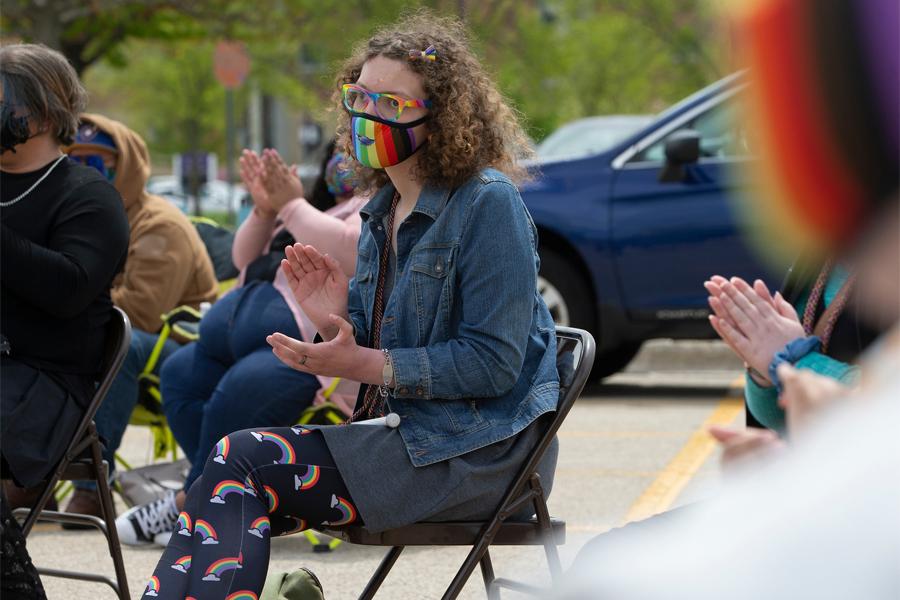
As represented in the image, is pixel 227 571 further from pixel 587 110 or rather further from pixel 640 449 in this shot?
pixel 587 110

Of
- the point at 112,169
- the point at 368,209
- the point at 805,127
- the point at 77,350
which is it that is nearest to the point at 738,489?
the point at 805,127

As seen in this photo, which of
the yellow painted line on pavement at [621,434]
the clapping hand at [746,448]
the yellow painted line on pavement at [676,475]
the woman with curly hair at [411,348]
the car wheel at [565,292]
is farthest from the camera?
the car wheel at [565,292]

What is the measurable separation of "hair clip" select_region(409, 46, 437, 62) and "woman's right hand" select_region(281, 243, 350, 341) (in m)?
0.48

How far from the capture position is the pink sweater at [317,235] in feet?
13.9

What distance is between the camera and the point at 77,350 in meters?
3.71

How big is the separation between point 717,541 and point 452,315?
1896 mm

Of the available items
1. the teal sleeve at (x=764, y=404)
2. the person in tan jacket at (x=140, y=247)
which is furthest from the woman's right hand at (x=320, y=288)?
the person in tan jacket at (x=140, y=247)

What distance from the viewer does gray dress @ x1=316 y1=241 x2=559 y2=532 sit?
2.81m

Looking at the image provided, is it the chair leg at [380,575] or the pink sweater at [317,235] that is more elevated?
the pink sweater at [317,235]

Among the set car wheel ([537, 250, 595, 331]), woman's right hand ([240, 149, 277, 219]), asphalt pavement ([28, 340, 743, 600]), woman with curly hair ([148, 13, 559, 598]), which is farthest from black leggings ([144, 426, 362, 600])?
car wheel ([537, 250, 595, 331])

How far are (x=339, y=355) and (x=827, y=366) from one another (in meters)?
1.01

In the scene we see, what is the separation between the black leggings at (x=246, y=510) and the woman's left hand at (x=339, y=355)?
0.46 feet

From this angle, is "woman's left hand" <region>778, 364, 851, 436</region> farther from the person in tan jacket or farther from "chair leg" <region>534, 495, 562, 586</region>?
the person in tan jacket

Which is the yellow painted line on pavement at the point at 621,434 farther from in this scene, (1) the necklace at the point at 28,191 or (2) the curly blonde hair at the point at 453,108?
(2) the curly blonde hair at the point at 453,108
